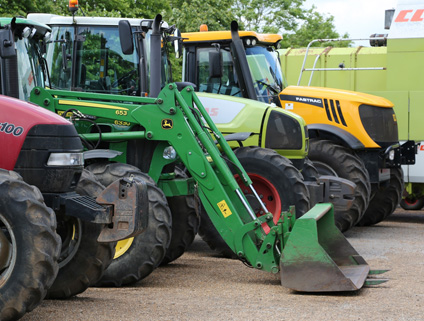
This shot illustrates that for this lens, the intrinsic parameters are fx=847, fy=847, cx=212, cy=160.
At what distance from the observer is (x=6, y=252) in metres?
5.79

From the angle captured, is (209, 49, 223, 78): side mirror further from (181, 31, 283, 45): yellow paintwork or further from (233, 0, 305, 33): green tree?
(233, 0, 305, 33): green tree

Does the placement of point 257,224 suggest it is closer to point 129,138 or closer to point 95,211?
point 129,138

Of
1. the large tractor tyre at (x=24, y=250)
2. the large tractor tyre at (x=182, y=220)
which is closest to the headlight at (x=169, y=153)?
the large tractor tyre at (x=182, y=220)

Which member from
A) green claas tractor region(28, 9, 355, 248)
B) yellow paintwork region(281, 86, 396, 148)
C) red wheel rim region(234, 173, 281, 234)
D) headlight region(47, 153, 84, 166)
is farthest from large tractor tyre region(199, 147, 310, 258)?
headlight region(47, 153, 84, 166)

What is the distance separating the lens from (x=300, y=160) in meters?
11.3

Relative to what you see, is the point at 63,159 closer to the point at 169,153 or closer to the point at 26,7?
the point at 169,153

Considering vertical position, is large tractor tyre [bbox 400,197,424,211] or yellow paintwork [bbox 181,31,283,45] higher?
yellow paintwork [bbox 181,31,283,45]

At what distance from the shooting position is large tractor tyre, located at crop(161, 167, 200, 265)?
938 cm

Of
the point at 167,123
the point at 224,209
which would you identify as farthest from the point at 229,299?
the point at 167,123

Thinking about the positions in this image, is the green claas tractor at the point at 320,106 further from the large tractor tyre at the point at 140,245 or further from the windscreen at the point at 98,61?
the large tractor tyre at the point at 140,245

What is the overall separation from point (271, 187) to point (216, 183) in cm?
173

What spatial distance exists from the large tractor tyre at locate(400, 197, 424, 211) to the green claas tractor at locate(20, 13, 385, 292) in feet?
28.2

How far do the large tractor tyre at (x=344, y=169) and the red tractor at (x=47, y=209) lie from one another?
6034 millimetres

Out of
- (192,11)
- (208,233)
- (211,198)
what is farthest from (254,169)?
(192,11)
